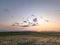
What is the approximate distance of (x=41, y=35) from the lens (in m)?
9.14

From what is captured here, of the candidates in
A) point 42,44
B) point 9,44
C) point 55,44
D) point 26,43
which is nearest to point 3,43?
point 9,44

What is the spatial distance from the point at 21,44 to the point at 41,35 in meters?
2.57

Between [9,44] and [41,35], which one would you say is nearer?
[9,44]

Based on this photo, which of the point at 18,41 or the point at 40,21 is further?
the point at 18,41

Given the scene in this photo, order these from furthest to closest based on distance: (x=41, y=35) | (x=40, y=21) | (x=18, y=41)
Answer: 1. (x=41, y=35)
2. (x=18, y=41)
3. (x=40, y=21)

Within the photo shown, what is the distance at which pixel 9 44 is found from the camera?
21.5ft

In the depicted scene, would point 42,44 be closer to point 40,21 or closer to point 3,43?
point 40,21

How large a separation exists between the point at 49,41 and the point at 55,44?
1.04 feet

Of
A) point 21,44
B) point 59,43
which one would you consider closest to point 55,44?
point 59,43

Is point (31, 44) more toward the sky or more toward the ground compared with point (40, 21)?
more toward the ground

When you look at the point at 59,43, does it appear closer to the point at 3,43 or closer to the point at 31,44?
the point at 31,44

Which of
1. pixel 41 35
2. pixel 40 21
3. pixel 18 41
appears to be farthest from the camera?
pixel 41 35

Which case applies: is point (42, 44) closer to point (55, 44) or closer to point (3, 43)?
point (55, 44)

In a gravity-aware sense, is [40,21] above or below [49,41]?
above
